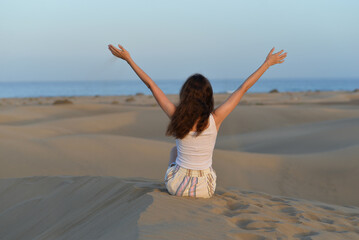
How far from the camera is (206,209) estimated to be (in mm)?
3941

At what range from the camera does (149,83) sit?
4121 mm

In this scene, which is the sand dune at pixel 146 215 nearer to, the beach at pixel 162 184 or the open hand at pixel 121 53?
the beach at pixel 162 184

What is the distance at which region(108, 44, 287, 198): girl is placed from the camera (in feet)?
13.3

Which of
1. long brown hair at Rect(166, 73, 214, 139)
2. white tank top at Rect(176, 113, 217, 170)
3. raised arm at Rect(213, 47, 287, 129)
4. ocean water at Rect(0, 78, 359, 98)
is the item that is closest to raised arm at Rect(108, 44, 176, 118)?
long brown hair at Rect(166, 73, 214, 139)

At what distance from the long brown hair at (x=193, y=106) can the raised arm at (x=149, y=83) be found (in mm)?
100

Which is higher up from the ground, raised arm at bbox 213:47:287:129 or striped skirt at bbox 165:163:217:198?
raised arm at bbox 213:47:287:129

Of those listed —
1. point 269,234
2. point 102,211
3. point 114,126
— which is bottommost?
point 114,126

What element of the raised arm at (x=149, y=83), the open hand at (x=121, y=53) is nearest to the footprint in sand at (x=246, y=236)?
the raised arm at (x=149, y=83)

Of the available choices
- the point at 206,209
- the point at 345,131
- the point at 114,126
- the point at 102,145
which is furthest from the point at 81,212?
the point at 114,126

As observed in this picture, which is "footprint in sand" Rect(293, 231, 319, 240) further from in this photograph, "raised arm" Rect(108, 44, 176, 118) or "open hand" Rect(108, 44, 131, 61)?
"open hand" Rect(108, 44, 131, 61)

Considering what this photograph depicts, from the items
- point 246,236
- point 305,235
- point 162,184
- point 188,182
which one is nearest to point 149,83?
point 188,182

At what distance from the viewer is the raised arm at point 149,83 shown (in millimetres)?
4105

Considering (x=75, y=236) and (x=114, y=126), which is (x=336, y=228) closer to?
(x=75, y=236)

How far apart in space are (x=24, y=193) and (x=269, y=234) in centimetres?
376
